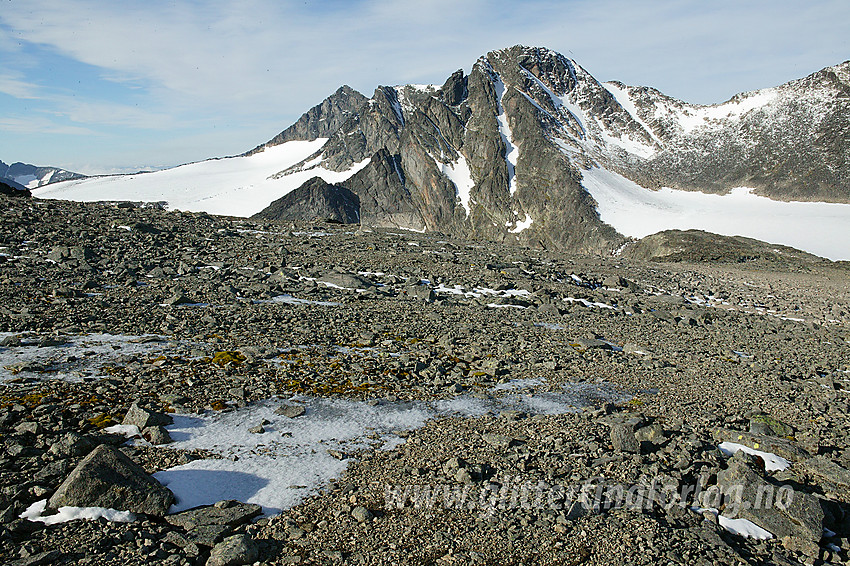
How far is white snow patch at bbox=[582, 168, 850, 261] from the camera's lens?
7606 cm

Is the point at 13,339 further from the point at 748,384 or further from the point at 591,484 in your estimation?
the point at 748,384

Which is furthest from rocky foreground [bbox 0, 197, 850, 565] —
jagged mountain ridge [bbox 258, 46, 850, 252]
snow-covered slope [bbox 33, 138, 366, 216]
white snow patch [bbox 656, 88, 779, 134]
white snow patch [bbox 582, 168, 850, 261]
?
white snow patch [bbox 656, 88, 779, 134]

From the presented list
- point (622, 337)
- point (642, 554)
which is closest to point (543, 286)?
point (622, 337)

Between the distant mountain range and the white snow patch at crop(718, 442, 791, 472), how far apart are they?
7809 cm

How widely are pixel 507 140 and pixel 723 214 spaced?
52461 mm

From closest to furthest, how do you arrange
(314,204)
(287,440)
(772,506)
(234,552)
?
1. (234,552)
2. (772,506)
3. (287,440)
4. (314,204)

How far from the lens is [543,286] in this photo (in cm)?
1869

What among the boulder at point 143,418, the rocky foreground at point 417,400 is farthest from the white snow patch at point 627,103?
the boulder at point 143,418

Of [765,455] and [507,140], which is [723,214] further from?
[765,455]

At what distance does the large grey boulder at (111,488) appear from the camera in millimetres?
4855

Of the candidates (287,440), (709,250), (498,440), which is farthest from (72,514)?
(709,250)

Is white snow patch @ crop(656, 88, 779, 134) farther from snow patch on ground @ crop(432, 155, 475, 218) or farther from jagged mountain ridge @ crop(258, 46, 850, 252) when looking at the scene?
snow patch on ground @ crop(432, 155, 475, 218)

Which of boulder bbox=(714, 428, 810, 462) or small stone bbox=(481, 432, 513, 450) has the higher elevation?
small stone bbox=(481, 432, 513, 450)

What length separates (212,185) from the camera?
13975 centimetres
